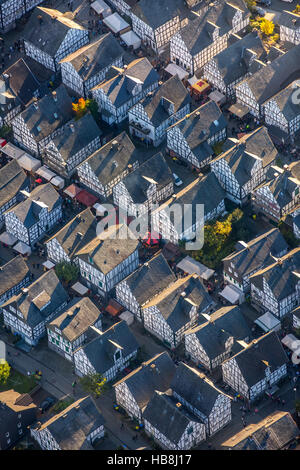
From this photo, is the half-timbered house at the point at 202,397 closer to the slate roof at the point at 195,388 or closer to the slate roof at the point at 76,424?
the slate roof at the point at 195,388

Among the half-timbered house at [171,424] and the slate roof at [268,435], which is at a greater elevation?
the half-timbered house at [171,424]

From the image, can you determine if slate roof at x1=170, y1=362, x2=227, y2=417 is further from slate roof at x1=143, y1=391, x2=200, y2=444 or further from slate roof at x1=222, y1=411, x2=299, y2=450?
slate roof at x1=222, y1=411, x2=299, y2=450

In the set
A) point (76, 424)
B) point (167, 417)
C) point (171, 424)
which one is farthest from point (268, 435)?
point (76, 424)

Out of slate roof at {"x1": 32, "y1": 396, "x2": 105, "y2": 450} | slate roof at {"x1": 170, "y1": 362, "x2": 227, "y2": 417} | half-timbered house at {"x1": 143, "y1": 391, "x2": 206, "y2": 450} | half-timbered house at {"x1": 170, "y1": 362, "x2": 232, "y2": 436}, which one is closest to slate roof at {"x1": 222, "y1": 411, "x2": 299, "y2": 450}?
half-timbered house at {"x1": 170, "y1": 362, "x2": 232, "y2": 436}

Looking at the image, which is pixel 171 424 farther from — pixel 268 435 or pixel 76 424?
pixel 268 435

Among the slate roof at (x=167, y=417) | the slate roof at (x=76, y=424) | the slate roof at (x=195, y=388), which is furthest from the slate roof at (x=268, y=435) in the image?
the slate roof at (x=76, y=424)
